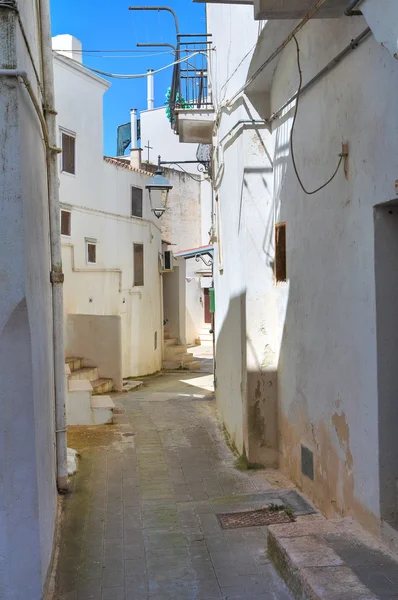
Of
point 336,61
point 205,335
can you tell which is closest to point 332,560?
point 336,61

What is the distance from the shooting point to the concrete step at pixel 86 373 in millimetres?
12809

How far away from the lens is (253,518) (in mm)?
5738

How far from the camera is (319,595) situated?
139 inches

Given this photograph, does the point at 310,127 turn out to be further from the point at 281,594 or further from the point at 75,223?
the point at 75,223

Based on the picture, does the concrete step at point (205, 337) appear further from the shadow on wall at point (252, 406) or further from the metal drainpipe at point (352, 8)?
the metal drainpipe at point (352, 8)

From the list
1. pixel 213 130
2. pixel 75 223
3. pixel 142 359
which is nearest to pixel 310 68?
→ pixel 213 130

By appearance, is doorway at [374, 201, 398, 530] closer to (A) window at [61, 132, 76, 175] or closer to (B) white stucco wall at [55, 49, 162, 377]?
(B) white stucco wall at [55, 49, 162, 377]

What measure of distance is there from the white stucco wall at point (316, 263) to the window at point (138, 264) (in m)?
12.5

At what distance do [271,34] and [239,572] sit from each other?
5294 mm

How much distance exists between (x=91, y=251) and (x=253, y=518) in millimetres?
13872

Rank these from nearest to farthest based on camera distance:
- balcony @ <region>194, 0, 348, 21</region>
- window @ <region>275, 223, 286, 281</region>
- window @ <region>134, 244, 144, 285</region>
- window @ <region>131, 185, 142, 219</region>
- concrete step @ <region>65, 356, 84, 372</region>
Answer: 1. balcony @ <region>194, 0, 348, 21</region>
2. window @ <region>275, 223, 286, 281</region>
3. concrete step @ <region>65, 356, 84, 372</region>
4. window @ <region>131, 185, 142, 219</region>
5. window @ <region>134, 244, 144, 285</region>

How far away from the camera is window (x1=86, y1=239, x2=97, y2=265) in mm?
18278

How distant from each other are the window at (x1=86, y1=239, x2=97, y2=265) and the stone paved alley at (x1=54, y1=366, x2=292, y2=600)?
940cm

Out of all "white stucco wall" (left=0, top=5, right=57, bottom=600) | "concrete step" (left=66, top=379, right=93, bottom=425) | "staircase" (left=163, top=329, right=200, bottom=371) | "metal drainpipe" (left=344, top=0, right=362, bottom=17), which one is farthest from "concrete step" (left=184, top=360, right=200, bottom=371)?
"metal drainpipe" (left=344, top=0, right=362, bottom=17)
